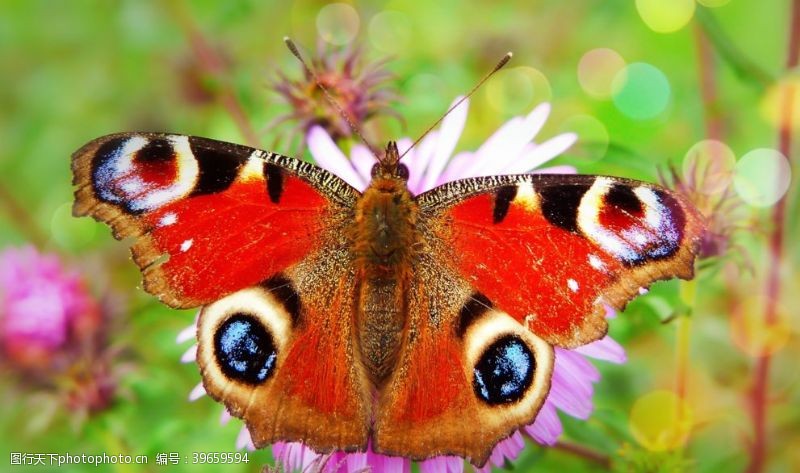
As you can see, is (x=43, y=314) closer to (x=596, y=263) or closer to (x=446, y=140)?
(x=446, y=140)

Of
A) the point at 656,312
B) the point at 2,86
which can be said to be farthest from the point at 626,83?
the point at 2,86

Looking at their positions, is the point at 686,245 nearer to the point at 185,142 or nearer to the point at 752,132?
the point at 185,142

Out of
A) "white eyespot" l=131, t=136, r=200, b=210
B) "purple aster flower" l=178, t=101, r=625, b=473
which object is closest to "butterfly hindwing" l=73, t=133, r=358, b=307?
"white eyespot" l=131, t=136, r=200, b=210

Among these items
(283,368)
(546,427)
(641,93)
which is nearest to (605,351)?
(546,427)

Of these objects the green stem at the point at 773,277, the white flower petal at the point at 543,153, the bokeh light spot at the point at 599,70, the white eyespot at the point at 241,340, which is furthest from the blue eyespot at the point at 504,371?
the bokeh light spot at the point at 599,70

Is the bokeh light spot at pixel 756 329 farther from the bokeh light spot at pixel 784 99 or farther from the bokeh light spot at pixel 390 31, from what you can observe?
the bokeh light spot at pixel 390 31

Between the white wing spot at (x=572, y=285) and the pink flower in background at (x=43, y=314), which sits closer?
the white wing spot at (x=572, y=285)
